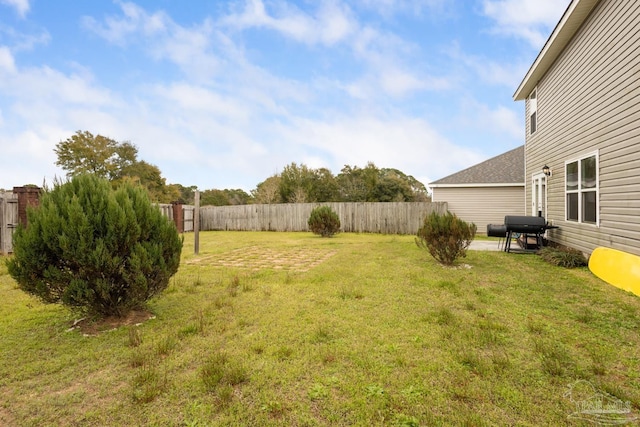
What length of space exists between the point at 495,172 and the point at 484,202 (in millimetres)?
1752

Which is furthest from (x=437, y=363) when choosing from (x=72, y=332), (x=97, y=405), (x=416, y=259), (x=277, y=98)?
(x=277, y=98)

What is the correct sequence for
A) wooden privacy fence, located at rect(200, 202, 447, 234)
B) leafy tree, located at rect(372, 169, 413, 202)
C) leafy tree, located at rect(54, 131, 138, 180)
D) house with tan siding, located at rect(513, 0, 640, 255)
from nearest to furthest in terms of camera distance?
house with tan siding, located at rect(513, 0, 640, 255) → wooden privacy fence, located at rect(200, 202, 447, 234) → leafy tree, located at rect(54, 131, 138, 180) → leafy tree, located at rect(372, 169, 413, 202)

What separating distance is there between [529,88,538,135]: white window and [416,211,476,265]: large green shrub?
6362 millimetres

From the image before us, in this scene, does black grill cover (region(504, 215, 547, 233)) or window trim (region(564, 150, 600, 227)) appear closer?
window trim (region(564, 150, 600, 227))

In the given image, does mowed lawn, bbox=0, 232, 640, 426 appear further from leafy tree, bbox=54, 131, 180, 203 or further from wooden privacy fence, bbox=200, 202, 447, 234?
leafy tree, bbox=54, 131, 180, 203

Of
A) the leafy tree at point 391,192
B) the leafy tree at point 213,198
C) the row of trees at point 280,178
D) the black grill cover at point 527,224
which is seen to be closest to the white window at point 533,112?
the black grill cover at point 527,224

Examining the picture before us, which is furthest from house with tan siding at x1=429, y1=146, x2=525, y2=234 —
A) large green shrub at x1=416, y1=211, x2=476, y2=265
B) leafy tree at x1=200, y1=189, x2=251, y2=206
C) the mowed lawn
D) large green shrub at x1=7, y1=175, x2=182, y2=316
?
leafy tree at x1=200, y1=189, x2=251, y2=206

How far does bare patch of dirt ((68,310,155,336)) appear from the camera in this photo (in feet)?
10.2

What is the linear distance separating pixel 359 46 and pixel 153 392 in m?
14.0

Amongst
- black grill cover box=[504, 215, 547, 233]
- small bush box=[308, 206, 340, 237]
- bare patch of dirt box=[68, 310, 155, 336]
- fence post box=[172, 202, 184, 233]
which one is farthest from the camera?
fence post box=[172, 202, 184, 233]

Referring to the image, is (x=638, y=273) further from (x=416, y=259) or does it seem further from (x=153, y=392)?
(x=153, y=392)

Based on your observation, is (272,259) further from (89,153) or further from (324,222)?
(89,153)

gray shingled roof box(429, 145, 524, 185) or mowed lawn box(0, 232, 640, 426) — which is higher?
gray shingled roof box(429, 145, 524, 185)

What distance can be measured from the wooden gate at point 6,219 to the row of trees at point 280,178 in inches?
817
